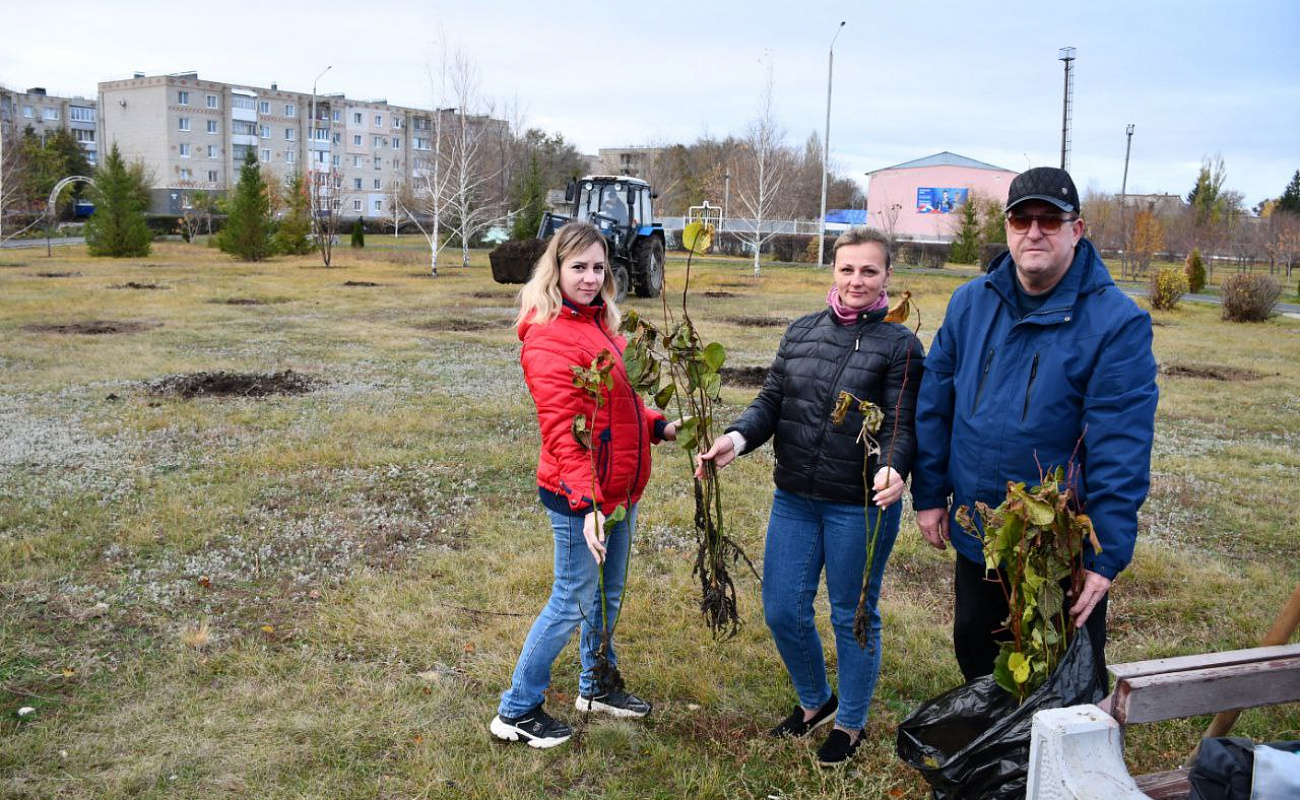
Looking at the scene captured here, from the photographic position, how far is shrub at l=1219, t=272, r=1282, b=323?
63.5 ft

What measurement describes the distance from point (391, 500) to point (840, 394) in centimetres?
412

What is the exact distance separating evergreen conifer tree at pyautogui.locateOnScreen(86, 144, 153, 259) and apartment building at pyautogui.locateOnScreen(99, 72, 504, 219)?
31.6 meters

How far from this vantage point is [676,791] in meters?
3.01

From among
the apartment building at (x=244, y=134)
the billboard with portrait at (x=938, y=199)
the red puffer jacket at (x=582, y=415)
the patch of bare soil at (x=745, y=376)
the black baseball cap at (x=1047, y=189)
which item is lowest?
the patch of bare soil at (x=745, y=376)

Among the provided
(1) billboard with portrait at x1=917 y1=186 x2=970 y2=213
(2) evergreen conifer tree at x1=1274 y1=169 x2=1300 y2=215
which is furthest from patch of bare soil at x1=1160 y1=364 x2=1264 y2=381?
(2) evergreen conifer tree at x1=1274 y1=169 x2=1300 y2=215

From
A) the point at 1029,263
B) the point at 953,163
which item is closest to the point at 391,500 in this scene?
the point at 1029,263

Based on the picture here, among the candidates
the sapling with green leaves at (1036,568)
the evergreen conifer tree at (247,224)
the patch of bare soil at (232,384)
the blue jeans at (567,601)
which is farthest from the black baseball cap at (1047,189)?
the evergreen conifer tree at (247,224)

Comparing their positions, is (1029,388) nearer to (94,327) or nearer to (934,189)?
(94,327)

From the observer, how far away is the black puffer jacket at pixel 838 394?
110 inches

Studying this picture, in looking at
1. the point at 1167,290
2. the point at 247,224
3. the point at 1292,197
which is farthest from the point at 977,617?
the point at 1292,197

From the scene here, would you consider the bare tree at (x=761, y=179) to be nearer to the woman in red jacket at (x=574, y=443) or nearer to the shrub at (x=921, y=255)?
the shrub at (x=921, y=255)

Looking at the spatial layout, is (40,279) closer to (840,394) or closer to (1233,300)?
(840,394)

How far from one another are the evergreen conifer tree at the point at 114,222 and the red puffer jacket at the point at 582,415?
3361cm

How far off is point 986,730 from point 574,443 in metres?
1.40
